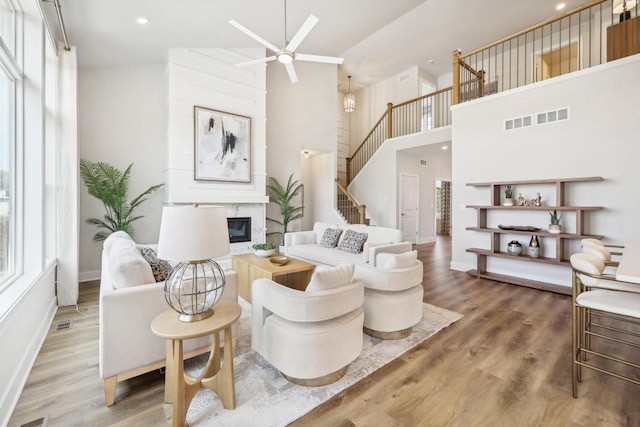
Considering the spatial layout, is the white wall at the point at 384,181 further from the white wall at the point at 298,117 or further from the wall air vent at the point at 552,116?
the wall air vent at the point at 552,116

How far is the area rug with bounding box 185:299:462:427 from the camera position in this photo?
167cm

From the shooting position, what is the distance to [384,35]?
6688mm

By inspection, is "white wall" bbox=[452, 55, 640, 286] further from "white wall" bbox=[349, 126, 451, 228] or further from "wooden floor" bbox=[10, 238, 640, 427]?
"wooden floor" bbox=[10, 238, 640, 427]

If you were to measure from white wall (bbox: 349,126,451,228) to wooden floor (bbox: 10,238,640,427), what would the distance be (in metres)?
5.14

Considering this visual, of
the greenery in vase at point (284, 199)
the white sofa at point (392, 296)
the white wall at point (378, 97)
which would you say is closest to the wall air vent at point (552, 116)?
the white sofa at point (392, 296)

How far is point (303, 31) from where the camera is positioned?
3182mm

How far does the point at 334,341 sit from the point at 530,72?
347 inches

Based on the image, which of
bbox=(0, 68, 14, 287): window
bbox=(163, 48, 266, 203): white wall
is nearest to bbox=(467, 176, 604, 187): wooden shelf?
bbox=(163, 48, 266, 203): white wall

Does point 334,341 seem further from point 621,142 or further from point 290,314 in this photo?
point 621,142

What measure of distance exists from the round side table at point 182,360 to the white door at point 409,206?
687cm

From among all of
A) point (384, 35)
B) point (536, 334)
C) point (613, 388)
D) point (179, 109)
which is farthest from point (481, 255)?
point (179, 109)

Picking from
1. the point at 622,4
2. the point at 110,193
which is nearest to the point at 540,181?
the point at 622,4

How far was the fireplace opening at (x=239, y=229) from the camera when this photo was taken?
5812 millimetres

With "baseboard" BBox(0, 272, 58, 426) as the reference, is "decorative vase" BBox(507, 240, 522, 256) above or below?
above
